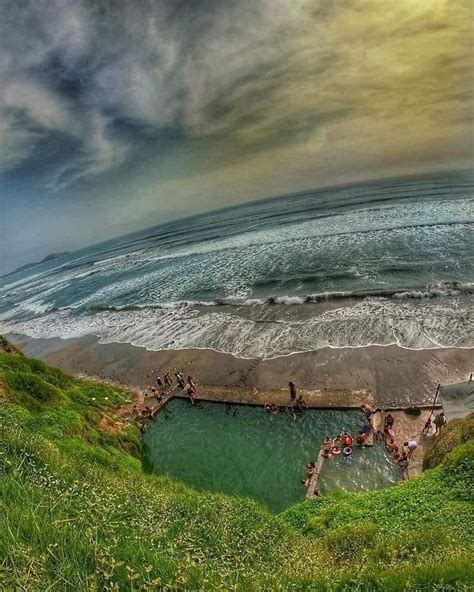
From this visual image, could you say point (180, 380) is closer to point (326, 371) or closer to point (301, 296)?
point (326, 371)

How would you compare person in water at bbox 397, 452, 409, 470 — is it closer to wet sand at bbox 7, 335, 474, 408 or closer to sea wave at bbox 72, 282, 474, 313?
wet sand at bbox 7, 335, 474, 408

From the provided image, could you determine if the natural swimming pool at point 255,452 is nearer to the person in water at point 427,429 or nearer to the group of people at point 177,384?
the group of people at point 177,384

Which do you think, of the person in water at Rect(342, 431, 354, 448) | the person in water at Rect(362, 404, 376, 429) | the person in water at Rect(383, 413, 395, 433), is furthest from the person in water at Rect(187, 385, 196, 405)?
the person in water at Rect(383, 413, 395, 433)

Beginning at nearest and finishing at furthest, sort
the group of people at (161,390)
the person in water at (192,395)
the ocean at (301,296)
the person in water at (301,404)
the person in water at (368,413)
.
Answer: the person in water at (368,413) → the person in water at (301,404) → the group of people at (161,390) → the person in water at (192,395) → the ocean at (301,296)

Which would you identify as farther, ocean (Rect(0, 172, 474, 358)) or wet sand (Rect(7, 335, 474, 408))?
ocean (Rect(0, 172, 474, 358))

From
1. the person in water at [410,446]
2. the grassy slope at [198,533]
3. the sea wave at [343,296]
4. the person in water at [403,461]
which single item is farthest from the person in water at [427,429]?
the sea wave at [343,296]

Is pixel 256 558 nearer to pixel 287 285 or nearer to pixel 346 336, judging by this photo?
pixel 346 336

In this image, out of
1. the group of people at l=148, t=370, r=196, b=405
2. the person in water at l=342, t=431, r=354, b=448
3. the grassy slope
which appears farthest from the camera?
the group of people at l=148, t=370, r=196, b=405
